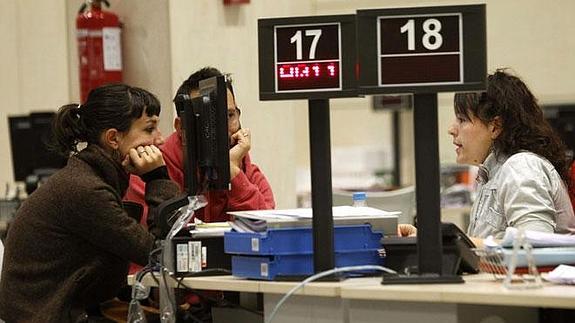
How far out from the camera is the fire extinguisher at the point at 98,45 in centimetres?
469

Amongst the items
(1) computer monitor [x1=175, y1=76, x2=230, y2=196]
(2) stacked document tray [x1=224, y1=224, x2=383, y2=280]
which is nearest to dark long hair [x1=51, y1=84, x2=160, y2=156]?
(1) computer monitor [x1=175, y1=76, x2=230, y2=196]

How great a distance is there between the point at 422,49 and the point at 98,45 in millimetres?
2327

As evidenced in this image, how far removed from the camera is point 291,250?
2836 millimetres

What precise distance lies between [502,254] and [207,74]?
158 cm

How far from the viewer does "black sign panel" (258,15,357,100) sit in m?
2.78

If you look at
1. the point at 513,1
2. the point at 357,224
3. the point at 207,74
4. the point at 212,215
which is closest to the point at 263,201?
the point at 212,215

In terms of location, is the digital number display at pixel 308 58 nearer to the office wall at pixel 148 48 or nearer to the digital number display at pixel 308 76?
the digital number display at pixel 308 76

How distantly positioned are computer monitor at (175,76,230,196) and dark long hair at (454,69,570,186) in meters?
0.83

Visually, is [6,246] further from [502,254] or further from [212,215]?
[502,254]

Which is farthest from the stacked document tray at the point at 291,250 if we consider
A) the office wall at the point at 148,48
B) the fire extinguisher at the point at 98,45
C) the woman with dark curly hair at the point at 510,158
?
the fire extinguisher at the point at 98,45

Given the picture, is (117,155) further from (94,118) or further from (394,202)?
(394,202)

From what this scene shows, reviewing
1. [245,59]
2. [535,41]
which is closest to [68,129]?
[245,59]

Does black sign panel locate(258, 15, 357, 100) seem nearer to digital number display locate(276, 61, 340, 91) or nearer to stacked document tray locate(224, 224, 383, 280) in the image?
digital number display locate(276, 61, 340, 91)

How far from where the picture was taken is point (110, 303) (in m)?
3.40
